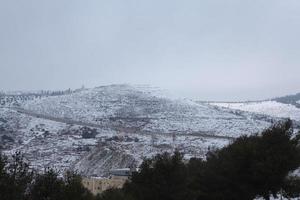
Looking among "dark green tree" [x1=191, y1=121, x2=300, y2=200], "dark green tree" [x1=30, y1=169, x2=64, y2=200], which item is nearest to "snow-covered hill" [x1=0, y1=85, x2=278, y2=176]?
"dark green tree" [x1=191, y1=121, x2=300, y2=200]

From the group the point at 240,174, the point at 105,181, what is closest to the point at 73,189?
the point at 240,174

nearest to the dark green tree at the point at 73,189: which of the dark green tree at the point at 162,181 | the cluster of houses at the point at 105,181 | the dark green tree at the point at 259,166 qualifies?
the dark green tree at the point at 162,181

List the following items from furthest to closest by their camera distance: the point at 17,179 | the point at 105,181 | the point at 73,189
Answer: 1. the point at 105,181
2. the point at 73,189
3. the point at 17,179

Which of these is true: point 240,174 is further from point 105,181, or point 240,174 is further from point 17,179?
point 105,181

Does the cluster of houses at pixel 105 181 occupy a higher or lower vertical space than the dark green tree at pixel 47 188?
lower

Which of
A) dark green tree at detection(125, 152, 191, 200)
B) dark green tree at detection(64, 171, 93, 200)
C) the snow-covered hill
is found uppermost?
dark green tree at detection(64, 171, 93, 200)

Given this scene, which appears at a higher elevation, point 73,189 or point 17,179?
point 17,179

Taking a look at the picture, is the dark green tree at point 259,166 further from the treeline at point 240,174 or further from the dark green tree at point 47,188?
the dark green tree at point 47,188

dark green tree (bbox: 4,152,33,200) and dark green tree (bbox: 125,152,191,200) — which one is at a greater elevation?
dark green tree (bbox: 4,152,33,200)

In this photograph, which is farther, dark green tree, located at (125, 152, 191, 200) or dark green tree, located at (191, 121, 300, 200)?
dark green tree, located at (125, 152, 191, 200)

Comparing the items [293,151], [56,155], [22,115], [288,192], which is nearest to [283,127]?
[293,151]

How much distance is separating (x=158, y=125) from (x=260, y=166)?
518ft

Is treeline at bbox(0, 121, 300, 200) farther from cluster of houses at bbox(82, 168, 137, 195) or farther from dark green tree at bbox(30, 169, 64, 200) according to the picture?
cluster of houses at bbox(82, 168, 137, 195)

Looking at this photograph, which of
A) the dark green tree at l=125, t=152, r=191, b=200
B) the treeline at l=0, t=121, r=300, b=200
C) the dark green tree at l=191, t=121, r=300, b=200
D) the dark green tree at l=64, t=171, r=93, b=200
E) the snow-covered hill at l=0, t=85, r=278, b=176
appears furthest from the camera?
the snow-covered hill at l=0, t=85, r=278, b=176
